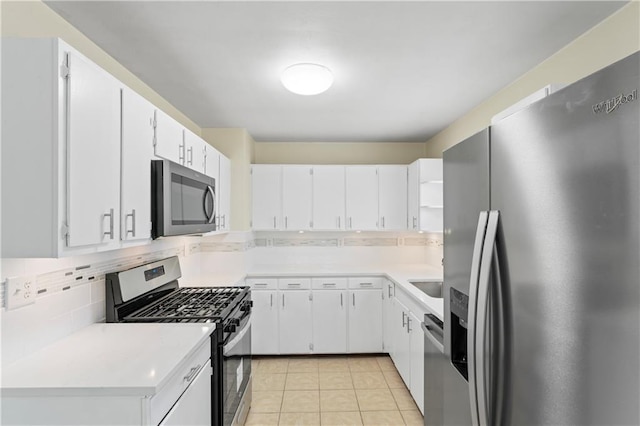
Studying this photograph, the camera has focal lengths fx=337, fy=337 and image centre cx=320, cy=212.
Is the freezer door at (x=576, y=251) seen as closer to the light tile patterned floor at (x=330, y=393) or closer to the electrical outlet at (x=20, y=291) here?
the electrical outlet at (x=20, y=291)

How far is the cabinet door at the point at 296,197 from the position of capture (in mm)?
4008

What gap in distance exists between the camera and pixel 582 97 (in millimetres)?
708

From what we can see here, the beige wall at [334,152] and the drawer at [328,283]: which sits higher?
the beige wall at [334,152]

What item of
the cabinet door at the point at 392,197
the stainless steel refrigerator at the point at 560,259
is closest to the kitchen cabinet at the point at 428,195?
the cabinet door at the point at 392,197

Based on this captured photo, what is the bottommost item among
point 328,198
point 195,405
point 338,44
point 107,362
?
point 195,405

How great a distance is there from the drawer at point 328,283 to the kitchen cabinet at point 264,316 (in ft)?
1.43

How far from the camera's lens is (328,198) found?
4027 mm

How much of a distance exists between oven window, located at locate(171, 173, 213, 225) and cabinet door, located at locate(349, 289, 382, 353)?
2011 millimetres

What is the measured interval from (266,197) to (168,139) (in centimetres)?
197

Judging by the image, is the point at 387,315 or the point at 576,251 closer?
the point at 576,251

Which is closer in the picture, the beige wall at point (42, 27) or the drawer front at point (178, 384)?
the drawer front at point (178, 384)

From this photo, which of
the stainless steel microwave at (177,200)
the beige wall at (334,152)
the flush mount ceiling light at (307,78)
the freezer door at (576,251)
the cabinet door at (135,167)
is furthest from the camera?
the beige wall at (334,152)

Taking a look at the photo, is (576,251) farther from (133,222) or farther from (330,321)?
(330,321)

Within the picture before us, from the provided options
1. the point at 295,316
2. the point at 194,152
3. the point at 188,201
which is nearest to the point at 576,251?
the point at 188,201
